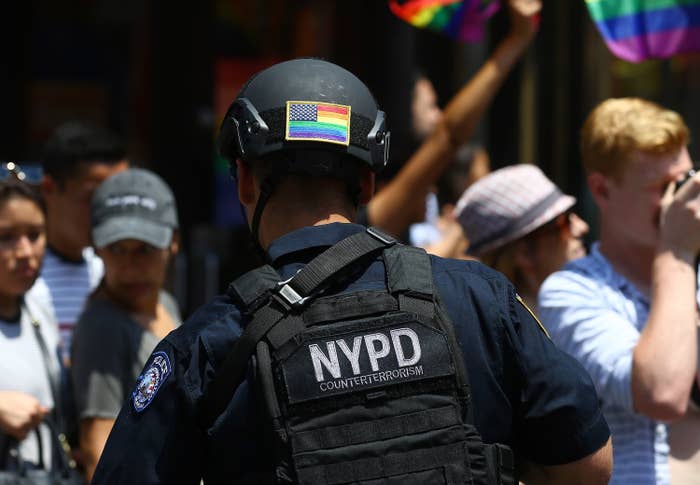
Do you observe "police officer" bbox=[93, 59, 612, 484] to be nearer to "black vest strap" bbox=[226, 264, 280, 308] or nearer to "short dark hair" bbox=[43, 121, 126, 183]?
"black vest strap" bbox=[226, 264, 280, 308]

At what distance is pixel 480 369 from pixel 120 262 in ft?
6.66

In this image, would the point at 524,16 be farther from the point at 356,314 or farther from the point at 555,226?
the point at 356,314

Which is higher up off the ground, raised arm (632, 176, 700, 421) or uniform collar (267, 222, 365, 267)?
uniform collar (267, 222, 365, 267)

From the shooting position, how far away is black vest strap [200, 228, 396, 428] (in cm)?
236

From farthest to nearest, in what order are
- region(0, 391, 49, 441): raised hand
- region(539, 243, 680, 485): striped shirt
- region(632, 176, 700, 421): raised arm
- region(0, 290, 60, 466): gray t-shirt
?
region(0, 290, 60, 466): gray t-shirt, region(0, 391, 49, 441): raised hand, region(539, 243, 680, 485): striped shirt, region(632, 176, 700, 421): raised arm

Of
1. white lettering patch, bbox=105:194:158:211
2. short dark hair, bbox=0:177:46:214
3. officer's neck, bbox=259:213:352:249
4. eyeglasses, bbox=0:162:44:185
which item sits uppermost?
eyeglasses, bbox=0:162:44:185

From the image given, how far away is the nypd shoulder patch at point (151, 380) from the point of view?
95.3 inches

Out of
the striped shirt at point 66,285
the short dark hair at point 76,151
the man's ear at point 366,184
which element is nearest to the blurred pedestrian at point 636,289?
the man's ear at point 366,184

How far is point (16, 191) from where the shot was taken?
14.1 feet

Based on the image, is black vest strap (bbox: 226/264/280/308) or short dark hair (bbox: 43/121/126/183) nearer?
black vest strap (bbox: 226/264/280/308)

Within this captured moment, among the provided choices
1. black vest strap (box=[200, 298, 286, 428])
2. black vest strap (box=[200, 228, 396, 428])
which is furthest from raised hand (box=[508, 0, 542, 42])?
black vest strap (box=[200, 298, 286, 428])

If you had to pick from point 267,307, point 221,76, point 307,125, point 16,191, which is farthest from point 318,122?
point 221,76

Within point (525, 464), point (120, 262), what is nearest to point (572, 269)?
point (525, 464)

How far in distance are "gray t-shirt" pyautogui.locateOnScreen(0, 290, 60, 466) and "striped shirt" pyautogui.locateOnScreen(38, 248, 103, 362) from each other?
1.84 feet
